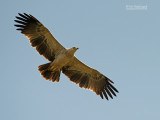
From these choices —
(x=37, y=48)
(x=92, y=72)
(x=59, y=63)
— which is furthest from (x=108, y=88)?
(x=37, y=48)

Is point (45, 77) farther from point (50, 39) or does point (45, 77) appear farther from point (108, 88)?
point (108, 88)

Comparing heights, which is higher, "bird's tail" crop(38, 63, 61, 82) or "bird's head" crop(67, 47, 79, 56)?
"bird's head" crop(67, 47, 79, 56)

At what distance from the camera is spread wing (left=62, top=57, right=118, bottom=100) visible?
48.1ft

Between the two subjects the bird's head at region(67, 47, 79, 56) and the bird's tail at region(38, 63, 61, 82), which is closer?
the bird's head at region(67, 47, 79, 56)

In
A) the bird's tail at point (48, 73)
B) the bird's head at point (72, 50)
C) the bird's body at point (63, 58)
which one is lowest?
the bird's tail at point (48, 73)

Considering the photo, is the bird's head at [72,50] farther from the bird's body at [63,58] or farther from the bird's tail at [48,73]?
the bird's tail at [48,73]

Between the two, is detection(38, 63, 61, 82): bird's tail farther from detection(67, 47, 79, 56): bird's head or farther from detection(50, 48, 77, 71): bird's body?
detection(67, 47, 79, 56): bird's head

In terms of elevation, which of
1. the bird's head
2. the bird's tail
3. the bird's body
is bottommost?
the bird's tail

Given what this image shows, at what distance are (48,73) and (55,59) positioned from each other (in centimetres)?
66

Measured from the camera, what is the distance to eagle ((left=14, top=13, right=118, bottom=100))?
540 inches

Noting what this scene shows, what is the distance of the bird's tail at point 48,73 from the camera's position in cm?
1374

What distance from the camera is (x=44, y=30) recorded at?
13742 mm

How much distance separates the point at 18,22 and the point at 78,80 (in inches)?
146

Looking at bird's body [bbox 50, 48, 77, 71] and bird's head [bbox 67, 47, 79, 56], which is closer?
bird's head [bbox 67, 47, 79, 56]
